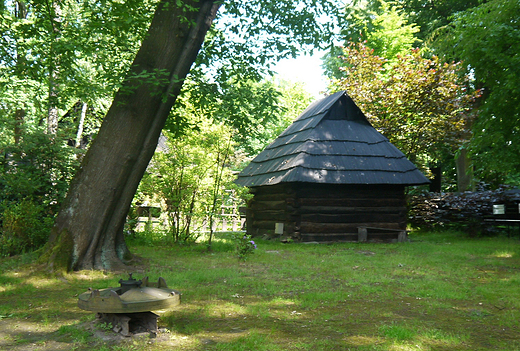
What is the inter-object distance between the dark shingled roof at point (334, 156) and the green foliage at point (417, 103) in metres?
2.75

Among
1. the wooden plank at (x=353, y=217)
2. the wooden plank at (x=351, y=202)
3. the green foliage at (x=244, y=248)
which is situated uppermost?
the wooden plank at (x=351, y=202)

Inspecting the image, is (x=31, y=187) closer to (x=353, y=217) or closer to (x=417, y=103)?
(x=353, y=217)

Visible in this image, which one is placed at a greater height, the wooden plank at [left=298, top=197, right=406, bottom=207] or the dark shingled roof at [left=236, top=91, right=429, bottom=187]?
the dark shingled roof at [left=236, top=91, right=429, bottom=187]

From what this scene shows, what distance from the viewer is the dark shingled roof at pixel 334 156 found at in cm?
1265

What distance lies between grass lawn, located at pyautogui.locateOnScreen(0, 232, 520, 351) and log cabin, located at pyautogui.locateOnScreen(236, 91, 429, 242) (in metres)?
3.40

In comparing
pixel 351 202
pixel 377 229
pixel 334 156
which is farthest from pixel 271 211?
pixel 377 229

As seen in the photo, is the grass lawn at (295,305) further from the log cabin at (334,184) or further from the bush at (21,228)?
the log cabin at (334,184)

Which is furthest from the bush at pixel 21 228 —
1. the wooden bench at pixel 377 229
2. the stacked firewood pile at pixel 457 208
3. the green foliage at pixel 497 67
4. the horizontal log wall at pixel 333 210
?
the stacked firewood pile at pixel 457 208

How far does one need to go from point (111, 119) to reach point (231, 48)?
3.89 metres

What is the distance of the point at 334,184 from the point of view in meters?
13.1

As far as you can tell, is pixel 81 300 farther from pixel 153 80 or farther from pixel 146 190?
pixel 146 190

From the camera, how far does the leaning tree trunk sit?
7281mm

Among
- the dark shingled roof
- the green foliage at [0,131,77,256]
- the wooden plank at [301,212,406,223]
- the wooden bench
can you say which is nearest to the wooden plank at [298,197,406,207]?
the wooden plank at [301,212,406,223]

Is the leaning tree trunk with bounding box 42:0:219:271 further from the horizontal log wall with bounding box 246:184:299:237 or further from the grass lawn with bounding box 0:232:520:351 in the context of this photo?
the horizontal log wall with bounding box 246:184:299:237
